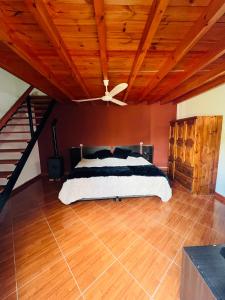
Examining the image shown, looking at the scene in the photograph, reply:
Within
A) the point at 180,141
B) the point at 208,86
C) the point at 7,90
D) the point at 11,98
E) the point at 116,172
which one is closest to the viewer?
the point at 208,86

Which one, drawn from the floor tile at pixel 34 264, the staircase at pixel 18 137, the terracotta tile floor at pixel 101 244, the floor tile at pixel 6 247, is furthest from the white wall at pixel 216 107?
the staircase at pixel 18 137

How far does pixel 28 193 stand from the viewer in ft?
12.9

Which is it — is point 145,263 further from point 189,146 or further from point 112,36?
point 189,146

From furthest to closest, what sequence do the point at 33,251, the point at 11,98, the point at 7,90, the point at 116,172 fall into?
the point at 11,98 → the point at 7,90 → the point at 116,172 → the point at 33,251

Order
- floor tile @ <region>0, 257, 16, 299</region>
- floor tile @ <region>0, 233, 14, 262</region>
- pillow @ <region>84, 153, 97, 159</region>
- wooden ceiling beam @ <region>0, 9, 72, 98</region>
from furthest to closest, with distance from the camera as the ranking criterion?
pillow @ <region>84, 153, 97, 159</region> < floor tile @ <region>0, 233, 14, 262</region> < floor tile @ <region>0, 257, 16, 299</region> < wooden ceiling beam @ <region>0, 9, 72, 98</region>

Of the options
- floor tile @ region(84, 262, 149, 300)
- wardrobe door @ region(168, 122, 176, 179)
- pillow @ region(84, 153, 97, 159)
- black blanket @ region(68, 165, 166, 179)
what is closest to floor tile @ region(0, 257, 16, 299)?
floor tile @ region(84, 262, 149, 300)

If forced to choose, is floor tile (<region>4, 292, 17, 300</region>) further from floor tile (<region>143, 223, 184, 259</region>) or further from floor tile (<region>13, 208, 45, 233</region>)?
floor tile (<region>143, 223, 184, 259</region>)

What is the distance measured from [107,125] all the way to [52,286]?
4193 mm

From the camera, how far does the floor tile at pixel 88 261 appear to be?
1711mm

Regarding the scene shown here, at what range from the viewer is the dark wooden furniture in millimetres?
948

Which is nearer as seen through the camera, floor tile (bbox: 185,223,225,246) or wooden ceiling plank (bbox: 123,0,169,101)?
wooden ceiling plank (bbox: 123,0,169,101)

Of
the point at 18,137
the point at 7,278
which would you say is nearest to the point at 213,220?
the point at 7,278

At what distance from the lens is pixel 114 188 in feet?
10.8

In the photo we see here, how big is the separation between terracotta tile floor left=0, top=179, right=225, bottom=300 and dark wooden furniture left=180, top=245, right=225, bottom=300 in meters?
0.51
